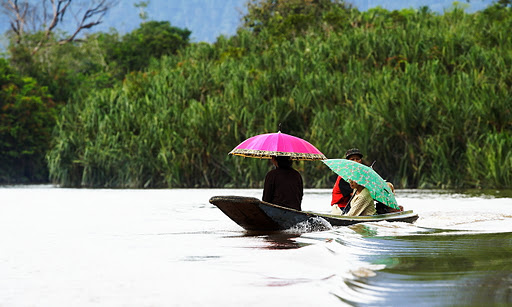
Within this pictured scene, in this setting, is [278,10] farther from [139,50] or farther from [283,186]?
[283,186]

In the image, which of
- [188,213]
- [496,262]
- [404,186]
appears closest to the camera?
[496,262]

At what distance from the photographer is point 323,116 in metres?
21.9

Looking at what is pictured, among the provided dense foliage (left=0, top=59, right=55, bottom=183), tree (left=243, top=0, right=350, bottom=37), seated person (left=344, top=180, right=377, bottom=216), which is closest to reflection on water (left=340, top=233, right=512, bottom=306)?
seated person (left=344, top=180, right=377, bottom=216)

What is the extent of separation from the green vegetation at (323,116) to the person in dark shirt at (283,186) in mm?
10442

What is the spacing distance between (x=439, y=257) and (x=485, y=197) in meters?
10.2

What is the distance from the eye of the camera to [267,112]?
76.3 ft

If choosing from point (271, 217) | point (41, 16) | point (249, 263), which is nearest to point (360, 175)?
point (271, 217)

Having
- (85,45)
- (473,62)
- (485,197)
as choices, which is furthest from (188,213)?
(85,45)

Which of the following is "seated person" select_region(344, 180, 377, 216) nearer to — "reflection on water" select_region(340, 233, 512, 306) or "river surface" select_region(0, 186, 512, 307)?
"river surface" select_region(0, 186, 512, 307)

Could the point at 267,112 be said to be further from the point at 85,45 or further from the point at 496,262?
the point at 85,45

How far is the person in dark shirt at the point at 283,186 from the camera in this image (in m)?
9.39

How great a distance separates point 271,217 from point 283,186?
0.44m

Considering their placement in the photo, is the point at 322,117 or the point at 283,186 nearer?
the point at 283,186

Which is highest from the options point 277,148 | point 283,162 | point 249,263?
point 277,148
